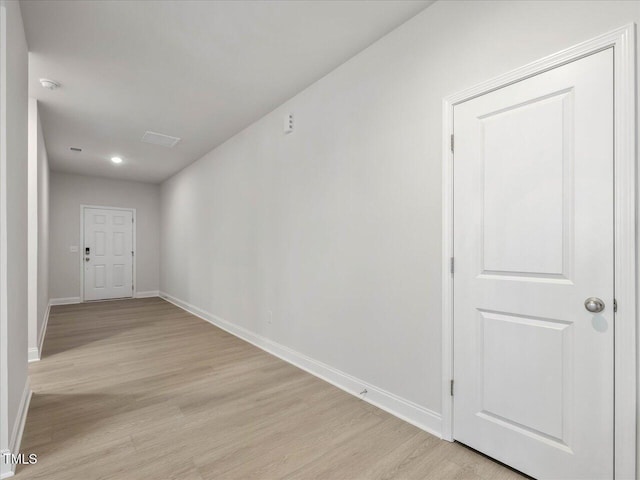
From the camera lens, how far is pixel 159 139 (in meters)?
4.78

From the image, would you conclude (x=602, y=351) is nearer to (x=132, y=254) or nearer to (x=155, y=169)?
(x=155, y=169)

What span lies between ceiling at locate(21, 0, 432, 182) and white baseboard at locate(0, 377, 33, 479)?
2.63 meters

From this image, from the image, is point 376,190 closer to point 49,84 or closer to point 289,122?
point 289,122

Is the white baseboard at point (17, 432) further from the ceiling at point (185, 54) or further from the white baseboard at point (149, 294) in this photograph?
the white baseboard at point (149, 294)

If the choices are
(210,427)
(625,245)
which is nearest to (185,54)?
(210,427)

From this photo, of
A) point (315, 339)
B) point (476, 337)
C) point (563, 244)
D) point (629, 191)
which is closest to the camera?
point (629, 191)

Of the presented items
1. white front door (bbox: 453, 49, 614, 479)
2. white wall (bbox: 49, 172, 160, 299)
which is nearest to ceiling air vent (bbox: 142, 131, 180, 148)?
white wall (bbox: 49, 172, 160, 299)

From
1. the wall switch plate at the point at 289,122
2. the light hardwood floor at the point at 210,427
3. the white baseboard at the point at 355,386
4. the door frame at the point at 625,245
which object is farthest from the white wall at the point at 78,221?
the door frame at the point at 625,245

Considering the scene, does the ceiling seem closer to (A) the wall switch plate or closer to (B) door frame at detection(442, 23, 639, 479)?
(A) the wall switch plate

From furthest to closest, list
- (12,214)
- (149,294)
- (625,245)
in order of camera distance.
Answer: (149,294), (12,214), (625,245)

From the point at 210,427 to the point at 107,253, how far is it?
6621mm

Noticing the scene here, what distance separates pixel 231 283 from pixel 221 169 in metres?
1.70

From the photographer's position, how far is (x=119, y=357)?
3.55 metres

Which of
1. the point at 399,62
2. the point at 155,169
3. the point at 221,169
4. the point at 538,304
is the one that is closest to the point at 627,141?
the point at 538,304
